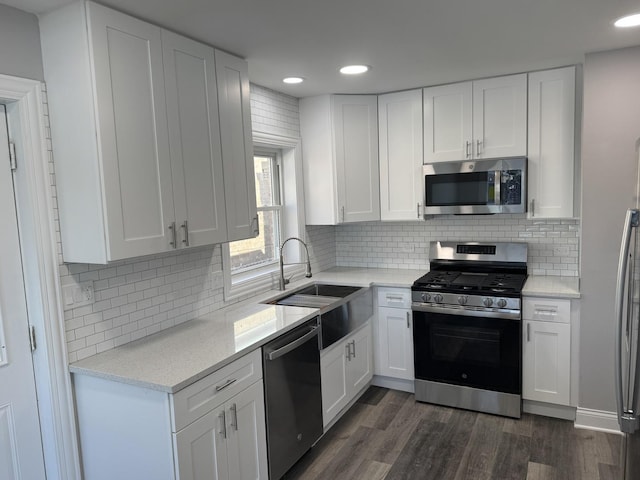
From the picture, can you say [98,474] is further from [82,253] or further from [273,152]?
[273,152]

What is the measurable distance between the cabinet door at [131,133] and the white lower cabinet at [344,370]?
142 cm

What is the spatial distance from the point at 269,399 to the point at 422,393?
1556mm

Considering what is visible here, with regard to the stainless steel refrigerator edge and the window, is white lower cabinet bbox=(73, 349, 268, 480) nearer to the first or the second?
the window

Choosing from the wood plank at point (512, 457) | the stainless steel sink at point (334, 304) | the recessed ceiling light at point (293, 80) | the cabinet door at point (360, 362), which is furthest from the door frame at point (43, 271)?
the wood plank at point (512, 457)

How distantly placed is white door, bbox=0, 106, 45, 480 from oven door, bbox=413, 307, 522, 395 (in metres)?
2.46

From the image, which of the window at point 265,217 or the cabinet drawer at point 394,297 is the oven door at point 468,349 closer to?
the cabinet drawer at point 394,297

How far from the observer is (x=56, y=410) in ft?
6.68

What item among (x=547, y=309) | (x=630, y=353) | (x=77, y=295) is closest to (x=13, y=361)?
(x=77, y=295)

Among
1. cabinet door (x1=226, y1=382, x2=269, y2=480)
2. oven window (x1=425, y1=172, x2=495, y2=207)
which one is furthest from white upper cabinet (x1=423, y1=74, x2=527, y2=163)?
cabinet door (x1=226, y1=382, x2=269, y2=480)

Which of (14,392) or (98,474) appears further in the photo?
(98,474)

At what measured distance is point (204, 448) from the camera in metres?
1.99

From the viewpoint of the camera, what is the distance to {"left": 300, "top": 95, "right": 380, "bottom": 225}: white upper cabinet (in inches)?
146

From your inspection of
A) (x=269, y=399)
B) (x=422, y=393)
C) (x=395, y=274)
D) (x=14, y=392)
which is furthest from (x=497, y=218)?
(x=14, y=392)

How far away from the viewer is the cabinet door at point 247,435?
2154 mm
